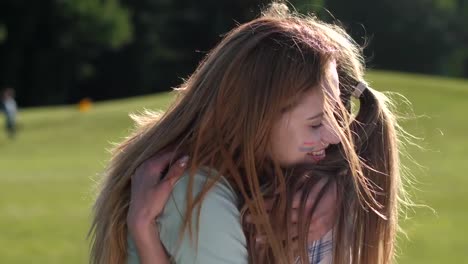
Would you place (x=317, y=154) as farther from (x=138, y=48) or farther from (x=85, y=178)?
(x=138, y=48)

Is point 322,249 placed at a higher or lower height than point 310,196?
lower

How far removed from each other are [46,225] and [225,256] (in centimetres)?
924

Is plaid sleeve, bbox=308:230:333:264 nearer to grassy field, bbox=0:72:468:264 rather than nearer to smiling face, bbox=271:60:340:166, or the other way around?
smiling face, bbox=271:60:340:166

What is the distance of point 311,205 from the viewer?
2094 millimetres

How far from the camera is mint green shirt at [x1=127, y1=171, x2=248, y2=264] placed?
192 centimetres

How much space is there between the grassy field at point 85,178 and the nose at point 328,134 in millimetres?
777

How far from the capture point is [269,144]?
2.04 meters

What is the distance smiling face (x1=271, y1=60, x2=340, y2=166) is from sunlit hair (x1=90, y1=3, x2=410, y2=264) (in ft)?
0.05

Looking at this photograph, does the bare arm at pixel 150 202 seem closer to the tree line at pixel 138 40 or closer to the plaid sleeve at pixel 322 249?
the plaid sleeve at pixel 322 249

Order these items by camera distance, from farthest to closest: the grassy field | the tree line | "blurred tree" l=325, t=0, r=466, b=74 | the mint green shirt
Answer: "blurred tree" l=325, t=0, r=466, b=74, the tree line, the grassy field, the mint green shirt

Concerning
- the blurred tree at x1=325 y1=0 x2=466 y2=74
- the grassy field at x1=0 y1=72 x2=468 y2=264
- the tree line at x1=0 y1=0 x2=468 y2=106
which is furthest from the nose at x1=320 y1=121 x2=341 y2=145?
the blurred tree at x1=325 y1=0 x2=466 y2=74

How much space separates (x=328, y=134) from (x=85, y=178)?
14032 mm

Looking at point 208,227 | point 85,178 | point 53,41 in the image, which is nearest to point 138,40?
point 53,41

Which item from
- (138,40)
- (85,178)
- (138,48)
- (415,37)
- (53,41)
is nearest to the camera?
(85,178)
